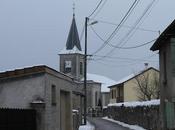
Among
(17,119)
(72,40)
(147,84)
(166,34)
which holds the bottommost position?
(17,119)

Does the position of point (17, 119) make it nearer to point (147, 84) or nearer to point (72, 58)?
point (147, 84)

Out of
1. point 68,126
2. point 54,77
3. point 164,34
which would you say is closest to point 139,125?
point 68,126

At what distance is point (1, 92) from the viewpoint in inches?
650

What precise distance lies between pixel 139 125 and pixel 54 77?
25855mm

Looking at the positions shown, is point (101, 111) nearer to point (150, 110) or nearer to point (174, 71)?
point (150, 110)

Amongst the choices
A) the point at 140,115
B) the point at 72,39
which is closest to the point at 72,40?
the point at 72,39

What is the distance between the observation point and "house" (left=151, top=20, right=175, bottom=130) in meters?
21.2

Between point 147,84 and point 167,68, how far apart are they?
4917 cm

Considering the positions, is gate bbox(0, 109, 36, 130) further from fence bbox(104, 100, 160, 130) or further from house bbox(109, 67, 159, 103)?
house bbox(109, 67, 159, 103)

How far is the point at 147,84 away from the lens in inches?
2872

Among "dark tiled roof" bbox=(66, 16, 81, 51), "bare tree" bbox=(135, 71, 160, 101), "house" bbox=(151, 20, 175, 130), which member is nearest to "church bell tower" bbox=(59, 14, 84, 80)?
"dark tiled roof" bbox=(66, 16, 81, 51)

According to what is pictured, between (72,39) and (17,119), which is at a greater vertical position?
(72,39)

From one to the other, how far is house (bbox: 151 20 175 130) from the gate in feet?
23.1

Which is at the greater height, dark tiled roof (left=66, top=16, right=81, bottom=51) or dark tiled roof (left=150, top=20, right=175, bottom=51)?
dark tiled roof (left=66, top=16, right=81, bottom=51)
